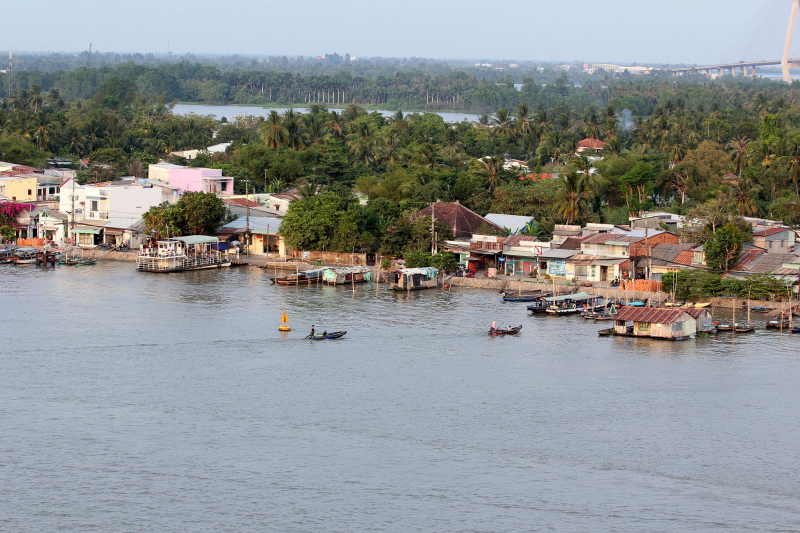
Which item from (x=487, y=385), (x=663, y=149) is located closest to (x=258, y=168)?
(x=663, y=149)

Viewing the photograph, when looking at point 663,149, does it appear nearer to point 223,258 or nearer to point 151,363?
point 223,258

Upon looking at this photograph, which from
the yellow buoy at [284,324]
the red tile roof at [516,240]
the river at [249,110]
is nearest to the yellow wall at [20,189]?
the yellow buoy at [284,324]

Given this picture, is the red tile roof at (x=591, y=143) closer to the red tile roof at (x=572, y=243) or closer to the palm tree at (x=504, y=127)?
the palm tree at (x=504, y=127)

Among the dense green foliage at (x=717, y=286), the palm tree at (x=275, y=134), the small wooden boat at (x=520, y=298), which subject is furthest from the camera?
the palm tree at (x=275, y=134)

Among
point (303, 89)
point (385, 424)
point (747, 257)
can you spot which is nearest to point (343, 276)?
point (747, 257)

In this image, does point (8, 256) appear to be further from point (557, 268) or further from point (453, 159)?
point (453, 159)
